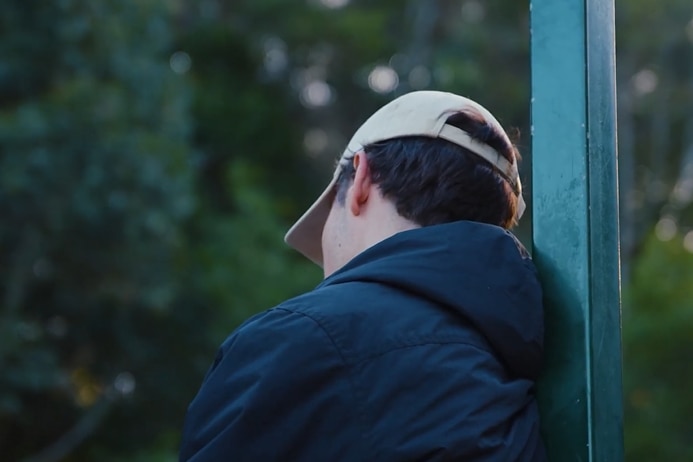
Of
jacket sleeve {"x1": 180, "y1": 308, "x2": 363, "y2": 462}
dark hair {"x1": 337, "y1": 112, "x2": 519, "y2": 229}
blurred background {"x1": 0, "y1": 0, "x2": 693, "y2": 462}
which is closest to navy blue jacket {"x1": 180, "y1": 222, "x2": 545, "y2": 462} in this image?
jacket sleeve {"x1": 180, "y1": 308, "x2": 363, "y2": 462}

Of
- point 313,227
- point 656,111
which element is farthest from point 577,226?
point 656,111

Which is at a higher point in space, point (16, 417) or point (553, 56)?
point (553, 56)

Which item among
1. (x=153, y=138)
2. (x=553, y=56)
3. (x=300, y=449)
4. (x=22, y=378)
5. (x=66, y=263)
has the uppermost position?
(x=553, y=56)

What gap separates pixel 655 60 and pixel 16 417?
12823 millimetres

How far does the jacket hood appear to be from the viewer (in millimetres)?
1406

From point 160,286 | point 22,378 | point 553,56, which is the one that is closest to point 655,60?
point 160,286

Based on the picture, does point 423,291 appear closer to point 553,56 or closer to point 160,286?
point 553,56

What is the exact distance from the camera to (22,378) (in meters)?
10.4

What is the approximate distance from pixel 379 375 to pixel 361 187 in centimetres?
33

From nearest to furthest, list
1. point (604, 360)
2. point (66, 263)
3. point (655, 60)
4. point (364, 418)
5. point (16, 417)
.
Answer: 1. point (364, 418)
2. point (604, 360)
3. point (66, 263)
4. point (16, 417)
5. point (655, 60)

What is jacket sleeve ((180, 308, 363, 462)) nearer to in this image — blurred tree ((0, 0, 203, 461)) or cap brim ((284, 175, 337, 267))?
cap brim ((284, 175, 337, 267))

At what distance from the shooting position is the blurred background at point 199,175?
10.1m

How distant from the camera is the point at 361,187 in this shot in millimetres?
1572

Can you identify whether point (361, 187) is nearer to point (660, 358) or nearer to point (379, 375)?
point (379, 375)
